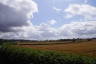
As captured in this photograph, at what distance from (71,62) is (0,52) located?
34294 millimetres

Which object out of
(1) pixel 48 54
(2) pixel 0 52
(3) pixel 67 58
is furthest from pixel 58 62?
(2) pixel 0 52

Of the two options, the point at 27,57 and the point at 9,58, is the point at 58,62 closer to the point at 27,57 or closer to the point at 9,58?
the point at 27,57

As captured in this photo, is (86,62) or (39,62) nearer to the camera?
(86,62)

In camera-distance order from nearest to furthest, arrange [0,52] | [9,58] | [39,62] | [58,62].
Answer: [58,62]
[39,62]
[9,58]
[0,52]

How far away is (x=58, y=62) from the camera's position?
122 ft

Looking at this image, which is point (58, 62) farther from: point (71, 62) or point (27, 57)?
point (27, 57)

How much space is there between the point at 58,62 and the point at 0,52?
31298 millimetres

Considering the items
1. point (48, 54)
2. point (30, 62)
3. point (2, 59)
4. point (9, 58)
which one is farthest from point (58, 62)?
point (2, 59)

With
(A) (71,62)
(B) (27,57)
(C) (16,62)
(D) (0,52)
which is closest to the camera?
(A) (71,62)

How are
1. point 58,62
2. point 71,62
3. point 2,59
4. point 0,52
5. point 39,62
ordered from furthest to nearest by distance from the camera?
point 0,52
point 2,59
point 39,62
point 58,62
point 71,62

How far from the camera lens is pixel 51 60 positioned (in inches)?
1532

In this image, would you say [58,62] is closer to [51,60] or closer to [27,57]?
[51,60]

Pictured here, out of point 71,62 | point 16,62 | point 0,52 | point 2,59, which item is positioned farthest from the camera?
point 0,52

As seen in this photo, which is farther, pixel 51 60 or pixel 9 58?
pixel 9 58
